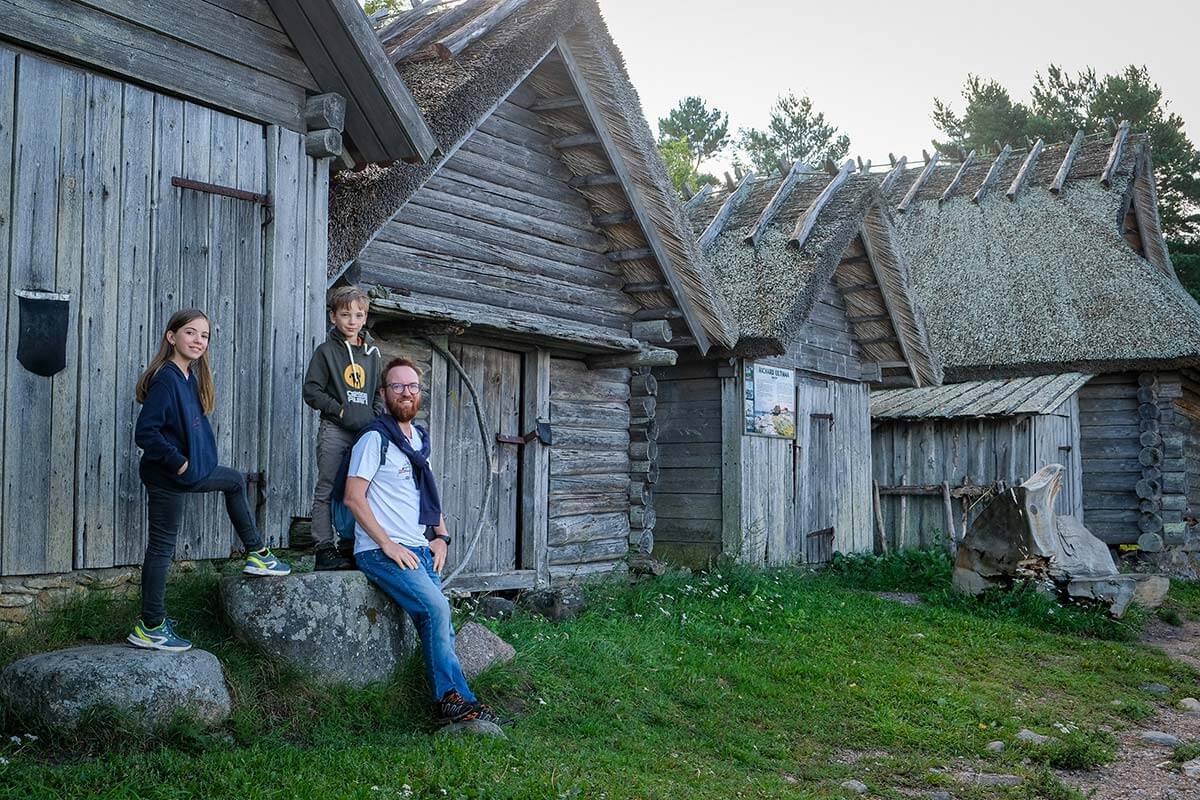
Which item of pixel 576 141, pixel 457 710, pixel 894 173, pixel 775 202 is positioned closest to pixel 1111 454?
pixel 775 202

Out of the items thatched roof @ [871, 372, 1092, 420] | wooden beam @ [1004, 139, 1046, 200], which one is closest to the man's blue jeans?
thatched roof @ [871, 372, 1092, 420]

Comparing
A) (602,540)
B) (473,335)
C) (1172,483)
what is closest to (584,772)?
(473,335)

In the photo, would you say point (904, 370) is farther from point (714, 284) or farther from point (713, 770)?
point (713, 770)

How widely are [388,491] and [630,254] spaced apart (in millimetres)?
4601

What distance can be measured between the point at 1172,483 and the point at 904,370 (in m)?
4.41

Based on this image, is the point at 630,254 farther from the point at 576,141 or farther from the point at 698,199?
the point at 698,199

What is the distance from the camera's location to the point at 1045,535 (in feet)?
33.6

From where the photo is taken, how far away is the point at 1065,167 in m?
18.8

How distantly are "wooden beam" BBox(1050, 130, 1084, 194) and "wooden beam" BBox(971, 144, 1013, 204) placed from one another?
1.05m

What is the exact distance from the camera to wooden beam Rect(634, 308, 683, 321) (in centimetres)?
972

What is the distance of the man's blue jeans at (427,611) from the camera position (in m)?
5.22

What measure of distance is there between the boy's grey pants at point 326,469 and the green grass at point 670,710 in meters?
0.61

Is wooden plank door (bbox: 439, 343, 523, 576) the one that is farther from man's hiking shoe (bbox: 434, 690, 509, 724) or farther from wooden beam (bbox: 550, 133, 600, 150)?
man's hiking shoe (bbox: 434, 690, 509, 724)

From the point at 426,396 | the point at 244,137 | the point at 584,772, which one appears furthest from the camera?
the point at 426,396
